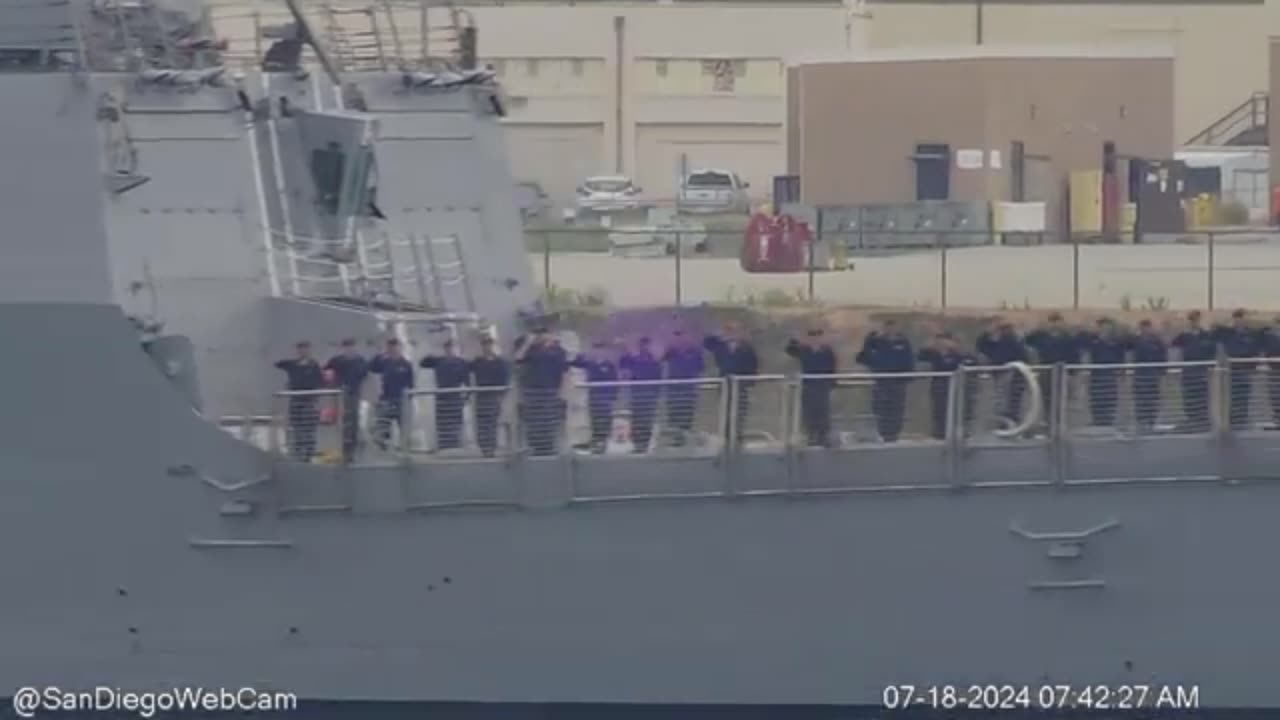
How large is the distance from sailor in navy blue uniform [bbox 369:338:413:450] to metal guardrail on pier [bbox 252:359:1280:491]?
0.02 m

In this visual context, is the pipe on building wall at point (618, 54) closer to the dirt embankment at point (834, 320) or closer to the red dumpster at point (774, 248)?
the red dumpster at point (774, 248)

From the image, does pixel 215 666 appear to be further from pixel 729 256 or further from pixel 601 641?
pixel 729 256

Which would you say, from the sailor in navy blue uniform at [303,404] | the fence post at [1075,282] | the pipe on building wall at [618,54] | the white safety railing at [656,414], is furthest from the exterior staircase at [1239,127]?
the sailor in navy blue uniform at [303,404]

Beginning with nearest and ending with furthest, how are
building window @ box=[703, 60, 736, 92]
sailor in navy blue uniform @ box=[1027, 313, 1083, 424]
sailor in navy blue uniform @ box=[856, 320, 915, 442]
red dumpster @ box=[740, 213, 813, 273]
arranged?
1. sailor in navy blue uniform @ box=[856, 320, 915, 442]
2. sailor in navy blue uniform @ box=[1027, 313, 1083, 424]
3. red dumpster @ box=[740, 213, 813, 273]
4. building window @ box=[703, 60, 736, 92]

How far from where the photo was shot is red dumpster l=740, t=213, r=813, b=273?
37.1 metres

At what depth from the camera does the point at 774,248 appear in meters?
37.3

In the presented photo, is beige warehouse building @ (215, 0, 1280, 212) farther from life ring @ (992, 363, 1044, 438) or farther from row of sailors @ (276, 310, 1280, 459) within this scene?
life ring @ (992, 363, 1044, 438)

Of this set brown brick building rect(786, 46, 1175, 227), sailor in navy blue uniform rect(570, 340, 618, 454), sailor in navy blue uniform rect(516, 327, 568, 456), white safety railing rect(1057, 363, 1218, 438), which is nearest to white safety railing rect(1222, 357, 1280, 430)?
white safety railing rect(1057, 363, 1218, 438)

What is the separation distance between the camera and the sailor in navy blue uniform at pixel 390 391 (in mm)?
16250

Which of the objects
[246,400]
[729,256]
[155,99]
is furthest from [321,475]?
[729,256]

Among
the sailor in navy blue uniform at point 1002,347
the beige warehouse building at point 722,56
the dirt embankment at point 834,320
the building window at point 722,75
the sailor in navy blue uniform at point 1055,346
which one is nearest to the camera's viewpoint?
the sailor in navy blue uniform at point 1002,347

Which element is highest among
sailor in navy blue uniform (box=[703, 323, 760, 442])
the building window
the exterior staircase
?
the building window

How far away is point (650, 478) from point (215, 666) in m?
2.79

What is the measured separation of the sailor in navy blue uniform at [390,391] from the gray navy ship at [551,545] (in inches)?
10.5
